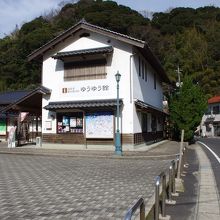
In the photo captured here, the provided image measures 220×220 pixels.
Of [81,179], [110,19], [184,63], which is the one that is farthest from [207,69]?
[81,179]

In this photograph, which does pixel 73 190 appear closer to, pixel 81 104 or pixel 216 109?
pixel 81 104

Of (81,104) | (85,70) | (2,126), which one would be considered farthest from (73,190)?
(2,126)

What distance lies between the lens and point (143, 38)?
60.0 meters

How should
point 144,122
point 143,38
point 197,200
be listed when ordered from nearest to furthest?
point 197,200
point 144,122
point 143,38

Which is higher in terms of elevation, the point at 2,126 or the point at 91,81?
the point at 91,81

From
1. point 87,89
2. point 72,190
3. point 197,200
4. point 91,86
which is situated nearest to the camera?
point 197,200

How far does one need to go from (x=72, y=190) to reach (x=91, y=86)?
1531cm

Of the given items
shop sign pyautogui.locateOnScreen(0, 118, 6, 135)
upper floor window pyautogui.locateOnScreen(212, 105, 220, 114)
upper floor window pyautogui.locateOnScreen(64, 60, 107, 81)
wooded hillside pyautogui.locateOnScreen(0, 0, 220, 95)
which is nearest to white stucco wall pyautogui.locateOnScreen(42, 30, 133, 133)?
upper floor window pyautogui.locateOnScreen(64, 60, 107, 81)

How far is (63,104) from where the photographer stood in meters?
24.4

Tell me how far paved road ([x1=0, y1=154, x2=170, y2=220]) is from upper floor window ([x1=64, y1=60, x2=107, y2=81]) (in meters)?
10.5

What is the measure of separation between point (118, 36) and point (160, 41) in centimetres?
4222

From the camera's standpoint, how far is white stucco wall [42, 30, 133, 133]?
23.3 metres

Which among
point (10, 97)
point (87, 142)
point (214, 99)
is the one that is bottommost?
point (87, 142)

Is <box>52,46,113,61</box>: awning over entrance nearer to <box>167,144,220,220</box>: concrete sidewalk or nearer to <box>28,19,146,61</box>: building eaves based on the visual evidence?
<box>28,19,146,61</box>: building eaves
